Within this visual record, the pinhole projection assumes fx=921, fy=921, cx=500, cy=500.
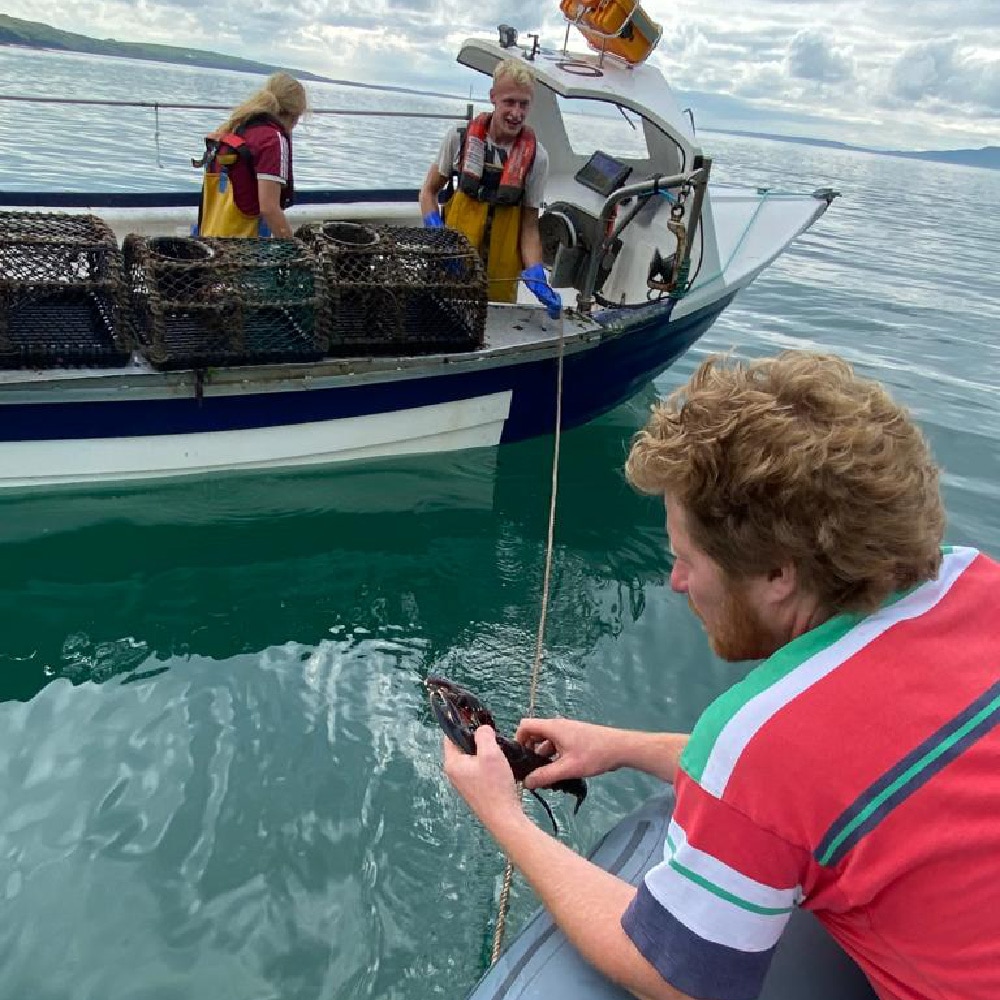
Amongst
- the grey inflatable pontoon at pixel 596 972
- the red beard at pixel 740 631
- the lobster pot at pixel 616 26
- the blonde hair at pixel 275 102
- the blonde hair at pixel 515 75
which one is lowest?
the grey inflatable pontoon at pixel 596 972

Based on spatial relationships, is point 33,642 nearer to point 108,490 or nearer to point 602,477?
point 108,490

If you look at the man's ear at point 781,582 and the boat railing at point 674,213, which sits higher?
the boat railing at point 674,213

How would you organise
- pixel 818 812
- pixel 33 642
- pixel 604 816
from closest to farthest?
pixel 818 812 → pixel 604 816 → pixel 33 642

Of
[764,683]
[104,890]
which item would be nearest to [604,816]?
[104,890]

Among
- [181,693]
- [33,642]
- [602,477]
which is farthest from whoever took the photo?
[602,477]

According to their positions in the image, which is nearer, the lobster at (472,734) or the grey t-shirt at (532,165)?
the lobster at (472,734)

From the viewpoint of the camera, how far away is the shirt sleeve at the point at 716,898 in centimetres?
130

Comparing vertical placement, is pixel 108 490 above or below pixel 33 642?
above

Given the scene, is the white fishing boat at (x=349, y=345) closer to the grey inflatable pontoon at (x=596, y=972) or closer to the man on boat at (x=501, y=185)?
the man on boat at (x=501, y=185)

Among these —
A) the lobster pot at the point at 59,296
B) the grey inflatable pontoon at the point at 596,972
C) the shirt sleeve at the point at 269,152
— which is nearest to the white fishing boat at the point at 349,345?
the lobster pot at the point at 59,296

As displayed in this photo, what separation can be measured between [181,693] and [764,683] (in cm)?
307

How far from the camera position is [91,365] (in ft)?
14.8

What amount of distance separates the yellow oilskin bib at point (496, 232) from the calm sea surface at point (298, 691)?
1137mm

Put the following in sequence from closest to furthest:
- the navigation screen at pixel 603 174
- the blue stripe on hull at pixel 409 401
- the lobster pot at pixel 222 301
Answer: the lobster pot at pixel 222 301, the blue stripe on hull at pixel 409 401, the navigation screen at pixel 603 174
